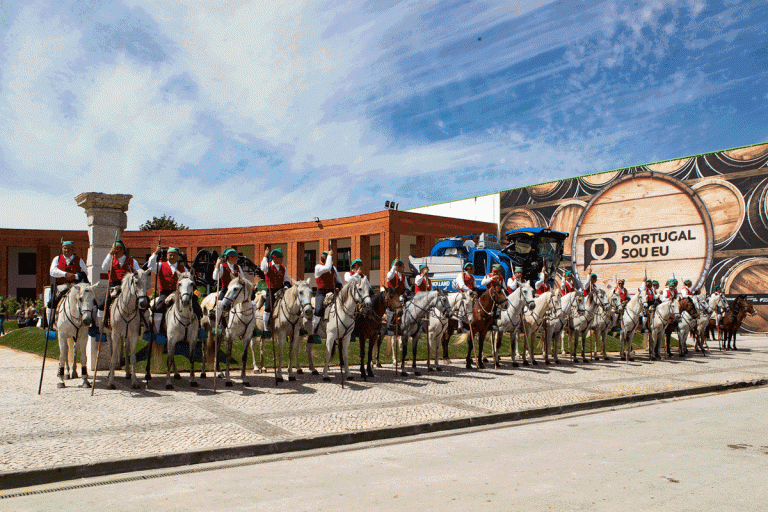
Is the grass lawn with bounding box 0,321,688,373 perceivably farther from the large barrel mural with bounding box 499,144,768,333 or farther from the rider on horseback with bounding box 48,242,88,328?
the large barrel mural with bounding box 499,144,768,333

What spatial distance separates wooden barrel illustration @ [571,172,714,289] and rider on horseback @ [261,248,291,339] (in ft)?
92.3

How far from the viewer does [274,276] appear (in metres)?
12.9

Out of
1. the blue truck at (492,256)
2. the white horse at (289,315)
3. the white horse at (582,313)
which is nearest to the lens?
the white horse at (289,315)

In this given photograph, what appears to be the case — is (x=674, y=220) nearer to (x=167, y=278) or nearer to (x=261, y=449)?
(x=167, y=278)

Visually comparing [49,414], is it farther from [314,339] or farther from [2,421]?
[314,339]

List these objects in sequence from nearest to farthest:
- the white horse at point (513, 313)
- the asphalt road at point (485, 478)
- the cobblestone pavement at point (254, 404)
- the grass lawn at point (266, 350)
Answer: the asphalt road at point (485, 478) < the cobblestone pavement at point (254, 404) < the grass lawn at point (266, 350) < the white horse at point (513, 313)

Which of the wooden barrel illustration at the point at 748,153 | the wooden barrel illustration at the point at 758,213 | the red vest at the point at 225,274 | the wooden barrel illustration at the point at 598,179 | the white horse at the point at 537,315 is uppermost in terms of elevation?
the wooden barrel illustration at the point at 748,153

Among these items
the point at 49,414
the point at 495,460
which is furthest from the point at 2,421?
the point at 495,460

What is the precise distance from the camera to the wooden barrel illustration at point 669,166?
37.0 metres

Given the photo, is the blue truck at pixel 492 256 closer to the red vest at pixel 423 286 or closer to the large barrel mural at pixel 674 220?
the red vest at pixel 423 286

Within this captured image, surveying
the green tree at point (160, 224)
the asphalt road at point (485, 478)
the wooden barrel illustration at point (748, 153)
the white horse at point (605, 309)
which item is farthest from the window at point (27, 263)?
the wooden barrel illustration at point (748, 153)

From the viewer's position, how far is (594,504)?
15.5ft

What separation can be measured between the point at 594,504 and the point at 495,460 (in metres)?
1.67

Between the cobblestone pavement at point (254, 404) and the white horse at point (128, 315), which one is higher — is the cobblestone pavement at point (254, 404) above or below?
below
